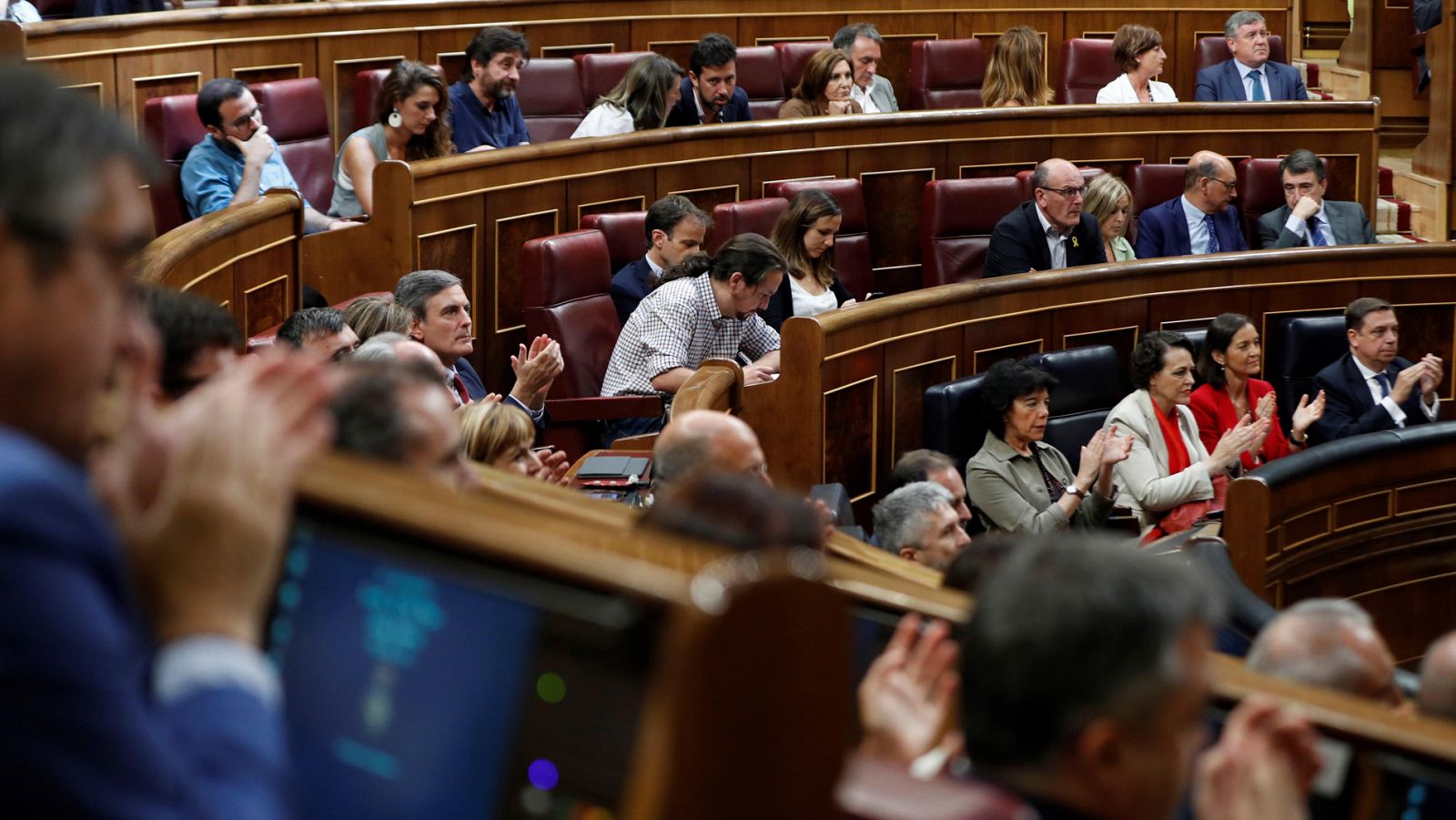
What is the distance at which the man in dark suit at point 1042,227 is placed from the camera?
305 cm

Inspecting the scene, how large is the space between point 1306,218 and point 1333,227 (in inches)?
4.6

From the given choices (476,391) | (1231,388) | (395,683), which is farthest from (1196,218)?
(395,683)

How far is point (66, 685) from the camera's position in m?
0.37

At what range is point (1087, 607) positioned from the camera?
0.48 meters

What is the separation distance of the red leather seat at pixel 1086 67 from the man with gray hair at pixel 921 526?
112 inches

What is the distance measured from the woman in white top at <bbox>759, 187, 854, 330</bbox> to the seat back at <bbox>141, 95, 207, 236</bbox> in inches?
38.6

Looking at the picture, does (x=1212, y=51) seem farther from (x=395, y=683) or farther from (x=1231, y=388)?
(x=395, y=683)

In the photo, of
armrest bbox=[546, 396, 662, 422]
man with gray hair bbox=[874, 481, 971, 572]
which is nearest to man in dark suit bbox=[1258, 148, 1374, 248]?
armrest bbox=[546, 396, 662, 422]

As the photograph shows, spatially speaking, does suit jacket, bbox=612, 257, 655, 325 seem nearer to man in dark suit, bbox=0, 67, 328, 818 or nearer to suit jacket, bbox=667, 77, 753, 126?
suit jacket, bbox=667, 77, 753, 126

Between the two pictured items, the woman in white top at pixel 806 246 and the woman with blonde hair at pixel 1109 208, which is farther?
Result: the woman with blonde hair at pixel 1109 208

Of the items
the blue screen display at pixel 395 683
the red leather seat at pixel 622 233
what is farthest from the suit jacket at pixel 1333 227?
the blue screen display at pixel 395 683

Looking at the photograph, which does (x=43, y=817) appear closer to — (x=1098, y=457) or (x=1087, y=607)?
(x=1087, y=607)

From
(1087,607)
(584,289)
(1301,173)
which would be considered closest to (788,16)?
(1301,173)

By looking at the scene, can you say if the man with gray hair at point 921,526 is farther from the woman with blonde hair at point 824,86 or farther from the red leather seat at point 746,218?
the woman with blonde hair at point 824,86
